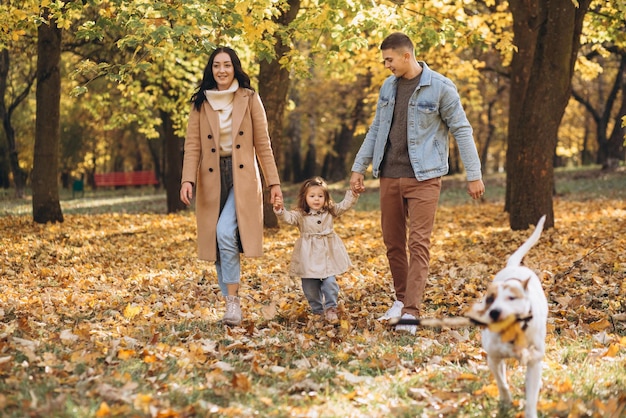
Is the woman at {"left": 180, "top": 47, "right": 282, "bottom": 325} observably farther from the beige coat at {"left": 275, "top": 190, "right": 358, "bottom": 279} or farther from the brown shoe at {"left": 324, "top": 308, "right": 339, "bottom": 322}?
the brown shoe at {"left": 324, "top": 308, "right": 339, "bottom": 322}

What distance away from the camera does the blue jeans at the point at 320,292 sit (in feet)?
21.3

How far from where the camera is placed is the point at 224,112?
6230mm

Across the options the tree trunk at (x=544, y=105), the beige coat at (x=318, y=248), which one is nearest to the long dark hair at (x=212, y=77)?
the beige coat at (x=318, y=248)

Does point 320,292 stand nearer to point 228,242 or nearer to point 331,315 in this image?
point 331,315

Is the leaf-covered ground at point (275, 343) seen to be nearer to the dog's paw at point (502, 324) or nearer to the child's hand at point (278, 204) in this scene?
the dog's paw at point (502, 324)

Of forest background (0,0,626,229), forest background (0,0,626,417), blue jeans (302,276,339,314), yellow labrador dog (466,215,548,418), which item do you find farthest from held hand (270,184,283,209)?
yellow labrador dog (466,215,548,418)

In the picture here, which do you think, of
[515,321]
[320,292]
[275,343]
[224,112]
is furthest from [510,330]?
[224,112]

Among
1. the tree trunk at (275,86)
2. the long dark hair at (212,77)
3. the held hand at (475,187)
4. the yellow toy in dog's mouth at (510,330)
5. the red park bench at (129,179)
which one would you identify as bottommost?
the yellow toy in dog's mouth at (510,330)

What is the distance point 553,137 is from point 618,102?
105ft

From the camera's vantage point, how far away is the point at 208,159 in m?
6.21

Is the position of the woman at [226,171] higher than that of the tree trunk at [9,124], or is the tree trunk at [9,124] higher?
the tree trunk at [9,124]

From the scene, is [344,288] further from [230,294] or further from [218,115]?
[218,115]

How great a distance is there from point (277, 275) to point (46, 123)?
27.5 ft

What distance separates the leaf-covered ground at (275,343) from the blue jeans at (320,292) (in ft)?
0.57
